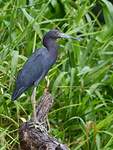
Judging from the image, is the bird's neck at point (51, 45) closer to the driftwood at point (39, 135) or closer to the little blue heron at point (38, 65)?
the little blue heron at point (38, 65)

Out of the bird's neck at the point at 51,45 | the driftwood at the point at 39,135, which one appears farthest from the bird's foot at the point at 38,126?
the bird's neck at the point at 51,45

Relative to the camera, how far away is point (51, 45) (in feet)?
9.70

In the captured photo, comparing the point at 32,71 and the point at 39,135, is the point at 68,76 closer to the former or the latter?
the point at 32,71

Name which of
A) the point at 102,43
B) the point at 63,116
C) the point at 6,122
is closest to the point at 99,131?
the point at 63,116

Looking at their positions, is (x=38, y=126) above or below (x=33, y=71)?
below

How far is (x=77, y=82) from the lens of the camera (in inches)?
142

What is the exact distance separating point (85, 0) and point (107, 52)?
1.48 ft

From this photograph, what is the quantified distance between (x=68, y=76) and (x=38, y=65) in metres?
0.76

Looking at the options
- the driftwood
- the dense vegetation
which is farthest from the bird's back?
the dense vegetation

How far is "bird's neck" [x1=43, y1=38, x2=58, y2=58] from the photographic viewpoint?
2.94 metres

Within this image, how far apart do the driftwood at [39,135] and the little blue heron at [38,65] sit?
125mm

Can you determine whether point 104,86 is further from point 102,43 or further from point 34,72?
point 34,72

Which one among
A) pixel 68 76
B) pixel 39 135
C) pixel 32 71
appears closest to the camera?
pixel 39 135

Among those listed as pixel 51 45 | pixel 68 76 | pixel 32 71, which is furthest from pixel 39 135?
pixel 68 76
